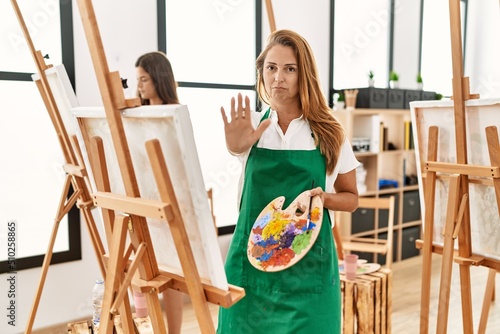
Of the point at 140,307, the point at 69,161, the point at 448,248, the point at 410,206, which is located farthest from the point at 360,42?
the point at 140,307

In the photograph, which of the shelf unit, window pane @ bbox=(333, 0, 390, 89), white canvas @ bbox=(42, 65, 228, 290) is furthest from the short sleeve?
window pane @ bbox=(333, 0, 390, 89)

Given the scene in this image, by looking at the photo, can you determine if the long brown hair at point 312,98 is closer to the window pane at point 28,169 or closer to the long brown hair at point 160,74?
the long brown hair at point 160,74

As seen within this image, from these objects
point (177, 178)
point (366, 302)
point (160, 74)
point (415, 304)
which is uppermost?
point (160, 74)

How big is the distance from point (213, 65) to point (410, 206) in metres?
2.50

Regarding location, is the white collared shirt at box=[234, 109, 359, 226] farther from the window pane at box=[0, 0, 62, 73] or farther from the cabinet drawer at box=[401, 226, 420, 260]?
the cabinet drawer at box=[401, 226, 420, 260]

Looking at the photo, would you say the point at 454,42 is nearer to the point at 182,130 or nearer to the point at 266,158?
the point at 266,158

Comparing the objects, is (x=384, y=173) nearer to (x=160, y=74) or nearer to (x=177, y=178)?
(x=160, y=74)

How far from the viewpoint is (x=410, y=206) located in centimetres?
472

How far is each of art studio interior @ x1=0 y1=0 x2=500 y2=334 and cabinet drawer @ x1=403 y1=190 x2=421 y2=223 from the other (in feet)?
0.07

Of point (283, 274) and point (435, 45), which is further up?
point (435, 45)

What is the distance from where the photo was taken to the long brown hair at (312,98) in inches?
54.8

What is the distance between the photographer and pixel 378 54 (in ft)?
16.6

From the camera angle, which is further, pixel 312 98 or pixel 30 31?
pixel 30 31

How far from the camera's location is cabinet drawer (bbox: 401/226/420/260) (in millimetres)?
4641
